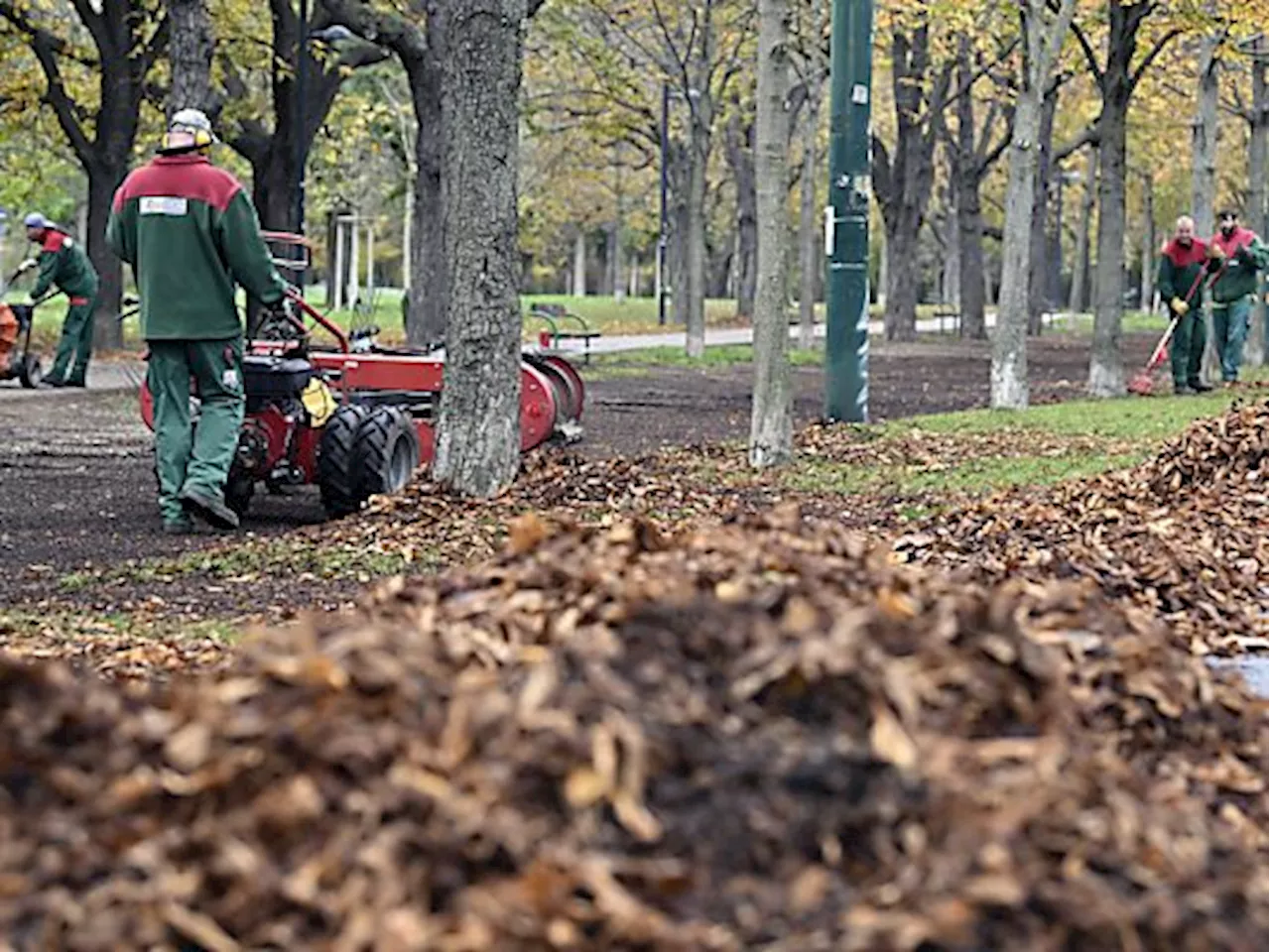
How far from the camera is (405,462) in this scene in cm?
1388

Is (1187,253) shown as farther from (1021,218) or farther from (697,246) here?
(697,246)

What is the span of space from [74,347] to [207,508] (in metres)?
15.5

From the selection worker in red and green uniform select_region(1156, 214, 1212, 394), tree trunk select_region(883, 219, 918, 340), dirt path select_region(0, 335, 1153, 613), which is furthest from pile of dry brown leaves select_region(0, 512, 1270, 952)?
tree trunk select_region(883, 219, 918, 340)

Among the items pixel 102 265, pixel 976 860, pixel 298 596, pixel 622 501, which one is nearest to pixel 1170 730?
pixel 976 860

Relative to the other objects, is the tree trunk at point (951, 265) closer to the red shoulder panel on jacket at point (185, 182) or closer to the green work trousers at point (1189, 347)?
the green work trousers at point (1189, 347)

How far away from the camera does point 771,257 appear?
51.0 feet

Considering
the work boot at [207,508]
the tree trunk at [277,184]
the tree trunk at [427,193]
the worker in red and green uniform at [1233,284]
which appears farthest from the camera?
the tree trunk at [277,184]

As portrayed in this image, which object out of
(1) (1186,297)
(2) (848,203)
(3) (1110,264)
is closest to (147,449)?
(2) (848,203)

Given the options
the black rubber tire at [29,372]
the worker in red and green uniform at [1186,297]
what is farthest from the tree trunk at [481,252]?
the black rubber tire at [29,372]

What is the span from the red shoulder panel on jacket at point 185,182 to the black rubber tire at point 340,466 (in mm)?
1522

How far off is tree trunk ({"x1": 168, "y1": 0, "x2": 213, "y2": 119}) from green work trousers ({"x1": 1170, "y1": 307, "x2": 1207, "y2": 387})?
10779 mm

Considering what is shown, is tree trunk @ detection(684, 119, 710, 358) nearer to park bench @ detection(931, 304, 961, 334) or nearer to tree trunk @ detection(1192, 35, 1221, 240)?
tree trunk @ detection(1192, 35, 1221, 240)

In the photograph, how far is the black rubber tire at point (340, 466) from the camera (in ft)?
43.3

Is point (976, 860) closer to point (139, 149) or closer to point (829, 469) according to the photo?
Answer: point (829, 469)
